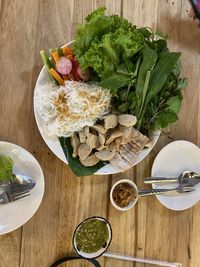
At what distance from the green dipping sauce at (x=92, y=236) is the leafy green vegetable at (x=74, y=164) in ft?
0.52

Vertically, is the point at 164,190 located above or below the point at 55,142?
below

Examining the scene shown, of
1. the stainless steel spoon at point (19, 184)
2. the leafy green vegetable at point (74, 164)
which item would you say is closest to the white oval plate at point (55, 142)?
the leafy green vegetable at point (74, 164)

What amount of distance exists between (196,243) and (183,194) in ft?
0.55

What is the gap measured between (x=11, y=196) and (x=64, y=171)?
0.18 metres

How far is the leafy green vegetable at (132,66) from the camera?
122 centimetres

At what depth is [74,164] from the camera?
52.4 inches

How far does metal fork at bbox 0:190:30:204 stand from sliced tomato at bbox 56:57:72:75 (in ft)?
1.18

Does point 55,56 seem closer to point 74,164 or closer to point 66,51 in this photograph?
point 66,51

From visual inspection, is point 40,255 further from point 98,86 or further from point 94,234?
point 98,86

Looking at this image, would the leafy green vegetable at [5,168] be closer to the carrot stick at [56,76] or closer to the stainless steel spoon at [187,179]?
the carrot stick at [56,76]

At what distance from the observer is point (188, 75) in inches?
58.6

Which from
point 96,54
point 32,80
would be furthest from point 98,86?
point 32,80

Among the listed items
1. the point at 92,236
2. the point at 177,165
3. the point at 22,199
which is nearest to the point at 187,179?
the point at 177,165

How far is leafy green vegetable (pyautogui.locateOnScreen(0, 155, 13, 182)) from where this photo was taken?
131 centimetres
